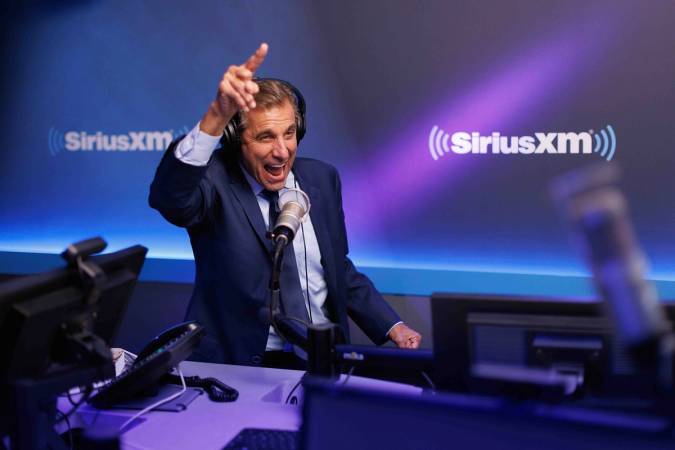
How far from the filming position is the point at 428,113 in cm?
381

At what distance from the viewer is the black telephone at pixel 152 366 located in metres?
1.96

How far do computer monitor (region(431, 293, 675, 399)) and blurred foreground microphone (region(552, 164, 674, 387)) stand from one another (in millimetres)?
729

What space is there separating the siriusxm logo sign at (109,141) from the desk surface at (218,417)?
92.7 inches

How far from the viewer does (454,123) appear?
3.78m

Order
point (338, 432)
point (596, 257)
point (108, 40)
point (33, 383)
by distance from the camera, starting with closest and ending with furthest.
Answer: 1. point (596, 257)
2. point (338, 432)
3. point (33, 383)
4. point (108, 40)

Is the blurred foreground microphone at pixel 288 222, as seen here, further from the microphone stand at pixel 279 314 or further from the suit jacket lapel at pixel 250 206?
the suit jacket lapel at pixel 250 206

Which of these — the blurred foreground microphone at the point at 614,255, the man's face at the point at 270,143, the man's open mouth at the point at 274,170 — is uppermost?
the man's face at the point at 270,143

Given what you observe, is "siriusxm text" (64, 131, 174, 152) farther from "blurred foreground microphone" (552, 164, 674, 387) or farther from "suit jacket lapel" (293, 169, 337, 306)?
"blurred foreground microphone" (552, 164, 674, 387)

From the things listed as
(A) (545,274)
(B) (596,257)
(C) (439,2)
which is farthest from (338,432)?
(C) (439,2)

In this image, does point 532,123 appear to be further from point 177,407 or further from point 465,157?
point 177,407

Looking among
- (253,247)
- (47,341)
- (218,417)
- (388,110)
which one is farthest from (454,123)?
(47,341)

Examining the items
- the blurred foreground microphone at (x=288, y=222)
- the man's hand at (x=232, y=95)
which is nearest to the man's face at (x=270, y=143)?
the man's hand at (x=232, y=95)

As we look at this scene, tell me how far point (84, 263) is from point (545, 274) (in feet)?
8.77

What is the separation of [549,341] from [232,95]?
4.07 feet
